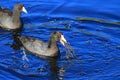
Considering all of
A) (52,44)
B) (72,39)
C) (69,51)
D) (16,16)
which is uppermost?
(16,16)

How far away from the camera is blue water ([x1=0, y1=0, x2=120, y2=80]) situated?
13.4 metres

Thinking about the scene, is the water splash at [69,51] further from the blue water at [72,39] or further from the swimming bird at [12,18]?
the swimming bird at [12,18]

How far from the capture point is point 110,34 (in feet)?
52.1

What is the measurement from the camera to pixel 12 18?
668 inches

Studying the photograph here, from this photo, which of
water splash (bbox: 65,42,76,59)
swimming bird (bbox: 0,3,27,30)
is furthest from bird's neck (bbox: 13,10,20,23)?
water splash (bbox: 65,42,76,59)

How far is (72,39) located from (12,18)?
2.68m

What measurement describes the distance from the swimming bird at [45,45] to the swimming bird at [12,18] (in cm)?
188

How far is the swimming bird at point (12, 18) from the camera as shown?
16828 mm

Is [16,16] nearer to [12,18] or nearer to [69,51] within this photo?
[12,18]

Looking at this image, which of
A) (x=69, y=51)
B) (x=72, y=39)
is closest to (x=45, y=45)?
(x=69, y=51)

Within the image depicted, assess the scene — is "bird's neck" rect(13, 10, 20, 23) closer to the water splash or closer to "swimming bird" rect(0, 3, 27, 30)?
"swimming bird" rect(0, 3, 27, 30)

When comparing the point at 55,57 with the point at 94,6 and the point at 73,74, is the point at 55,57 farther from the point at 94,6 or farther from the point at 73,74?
the point at 94,6

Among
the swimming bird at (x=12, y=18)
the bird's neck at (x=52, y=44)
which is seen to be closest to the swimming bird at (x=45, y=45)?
the bird's neck at (x=52, y=44)

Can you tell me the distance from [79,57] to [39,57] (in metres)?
1.21
